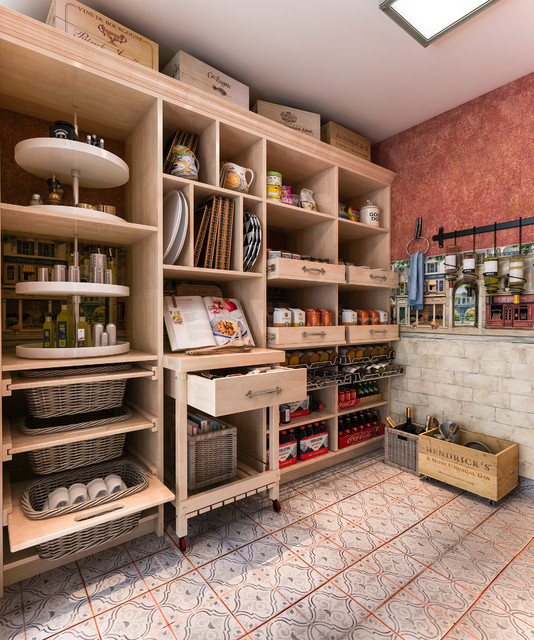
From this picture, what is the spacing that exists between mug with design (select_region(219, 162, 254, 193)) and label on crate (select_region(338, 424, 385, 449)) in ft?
6.38

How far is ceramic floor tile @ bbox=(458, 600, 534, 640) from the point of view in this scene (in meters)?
1.27

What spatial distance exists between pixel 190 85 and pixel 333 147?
43.2 inches

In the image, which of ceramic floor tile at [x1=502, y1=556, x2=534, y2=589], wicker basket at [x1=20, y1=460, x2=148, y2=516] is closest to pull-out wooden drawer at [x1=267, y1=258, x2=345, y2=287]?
wicker basket at [x1=20, y1=460, x2=148, y2=516]

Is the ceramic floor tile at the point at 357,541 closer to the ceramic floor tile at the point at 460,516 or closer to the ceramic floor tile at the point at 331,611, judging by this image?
the ceramic floor tile at the point at 331,611

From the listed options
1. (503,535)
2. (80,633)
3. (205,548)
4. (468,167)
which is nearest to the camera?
(80,633)

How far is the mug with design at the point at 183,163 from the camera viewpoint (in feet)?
6.38

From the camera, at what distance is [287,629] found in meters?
1.30

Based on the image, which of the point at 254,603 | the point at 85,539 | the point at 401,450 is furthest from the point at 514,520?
the point at 85,539

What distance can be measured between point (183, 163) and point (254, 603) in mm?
2090

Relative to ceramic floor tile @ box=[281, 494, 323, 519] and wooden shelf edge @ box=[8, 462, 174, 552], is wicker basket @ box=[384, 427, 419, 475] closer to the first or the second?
ceramic floor tile @ box=[281, 494, 323, 519]

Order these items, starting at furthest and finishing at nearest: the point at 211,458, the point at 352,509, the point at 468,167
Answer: the point at 468,167 → the point at 352,509 → the point at 211,458

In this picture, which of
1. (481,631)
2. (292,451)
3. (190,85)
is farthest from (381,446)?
(190,85)

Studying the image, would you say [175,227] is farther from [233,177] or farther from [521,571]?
[521,571]

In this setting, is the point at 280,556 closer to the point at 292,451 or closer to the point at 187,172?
the point at 292,451
